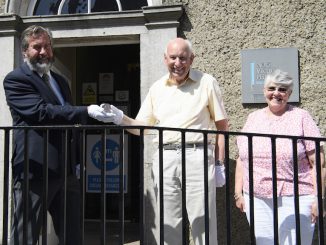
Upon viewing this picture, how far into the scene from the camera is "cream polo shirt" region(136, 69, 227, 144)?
312 centimetres

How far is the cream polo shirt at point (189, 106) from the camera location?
123 inches

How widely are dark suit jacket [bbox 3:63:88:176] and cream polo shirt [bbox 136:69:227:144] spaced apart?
68 centimetres

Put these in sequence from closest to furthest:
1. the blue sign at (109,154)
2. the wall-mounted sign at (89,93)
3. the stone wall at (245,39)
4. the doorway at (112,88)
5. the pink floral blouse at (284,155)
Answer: the pink floral blouse at (284,155)
the stone wall at (245,39)
the blue sign at (109,154)
the doorway at (112,88)
the wall-mounted sign at (89,93)

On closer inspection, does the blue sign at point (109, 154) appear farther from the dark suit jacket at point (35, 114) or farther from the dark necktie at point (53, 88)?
the dark suit jacket at point (35, 114)

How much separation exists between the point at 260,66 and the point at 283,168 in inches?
68.4

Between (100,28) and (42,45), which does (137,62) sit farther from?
(42,45)

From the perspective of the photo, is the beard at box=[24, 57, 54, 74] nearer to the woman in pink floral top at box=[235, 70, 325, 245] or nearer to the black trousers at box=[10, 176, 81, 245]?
the black trousers at box=[10, 176, 81, 245]

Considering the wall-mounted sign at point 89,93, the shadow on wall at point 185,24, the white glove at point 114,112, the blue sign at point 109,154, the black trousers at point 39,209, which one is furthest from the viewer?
the wall-mounted sign at point 89,93

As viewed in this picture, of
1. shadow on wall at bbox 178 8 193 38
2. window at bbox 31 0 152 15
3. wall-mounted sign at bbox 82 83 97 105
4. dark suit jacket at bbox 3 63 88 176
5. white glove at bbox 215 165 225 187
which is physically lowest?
white glove at bbox 215 165 225 187

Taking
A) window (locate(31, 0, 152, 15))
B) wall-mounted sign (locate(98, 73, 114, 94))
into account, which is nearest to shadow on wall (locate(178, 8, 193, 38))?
window (locate(31, 0, 152, 15))

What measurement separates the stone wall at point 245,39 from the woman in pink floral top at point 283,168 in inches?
51.9

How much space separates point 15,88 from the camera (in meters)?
2.71

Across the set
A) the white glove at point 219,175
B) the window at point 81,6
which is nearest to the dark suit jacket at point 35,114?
the white glove at point 219,175

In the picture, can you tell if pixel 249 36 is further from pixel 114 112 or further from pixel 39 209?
pixel 39 209
